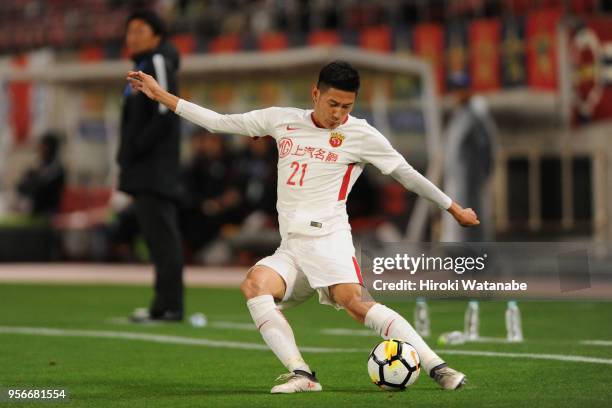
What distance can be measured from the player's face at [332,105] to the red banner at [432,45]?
1662 cm

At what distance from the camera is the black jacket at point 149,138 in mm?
11992

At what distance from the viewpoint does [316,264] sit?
7766mm

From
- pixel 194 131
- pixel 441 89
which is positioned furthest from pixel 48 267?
pixel 441 89

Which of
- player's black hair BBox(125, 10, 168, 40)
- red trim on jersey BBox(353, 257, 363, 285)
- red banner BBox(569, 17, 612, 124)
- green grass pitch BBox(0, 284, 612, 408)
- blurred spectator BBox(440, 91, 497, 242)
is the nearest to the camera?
green grass pitch BBox(0, 284, 612, 408)

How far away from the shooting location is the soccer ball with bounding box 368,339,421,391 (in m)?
7.45

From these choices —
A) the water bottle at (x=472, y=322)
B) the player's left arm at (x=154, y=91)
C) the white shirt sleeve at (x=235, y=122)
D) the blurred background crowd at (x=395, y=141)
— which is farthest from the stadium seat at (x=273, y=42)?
the white shirt sleeve at (x=235, y=122)

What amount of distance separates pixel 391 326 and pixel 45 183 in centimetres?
1810

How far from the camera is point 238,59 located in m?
24.2

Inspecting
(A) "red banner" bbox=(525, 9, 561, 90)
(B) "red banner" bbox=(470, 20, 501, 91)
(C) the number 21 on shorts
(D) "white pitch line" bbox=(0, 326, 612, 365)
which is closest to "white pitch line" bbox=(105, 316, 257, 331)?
(D) "white pitch line" bbox=(0, 326, 612, 365)

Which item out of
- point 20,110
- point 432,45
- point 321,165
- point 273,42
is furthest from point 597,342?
point 20,110

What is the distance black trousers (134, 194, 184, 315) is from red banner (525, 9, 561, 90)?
11.6 m

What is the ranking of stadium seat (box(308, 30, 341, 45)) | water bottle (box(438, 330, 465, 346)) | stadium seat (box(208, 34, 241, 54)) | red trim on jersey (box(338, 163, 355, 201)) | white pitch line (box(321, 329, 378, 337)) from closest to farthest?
red trim on jersey (box(338, 163, 355, 201))
water bottle (box(438, 330, 465, 346))
white pitch line (box(321, 329, 378, 337))
stadium seat (box(308, 30, 341, 45))
stadium seat (box(208, 34, 241, 54))

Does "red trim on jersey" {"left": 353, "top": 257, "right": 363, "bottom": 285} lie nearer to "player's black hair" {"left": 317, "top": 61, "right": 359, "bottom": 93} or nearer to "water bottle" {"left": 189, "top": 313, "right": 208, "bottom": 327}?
"player's black hair" {"left": 317, "top": 61, "right": 359, "bottom": 93}

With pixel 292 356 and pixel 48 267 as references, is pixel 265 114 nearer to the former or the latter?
pixel 292 356
